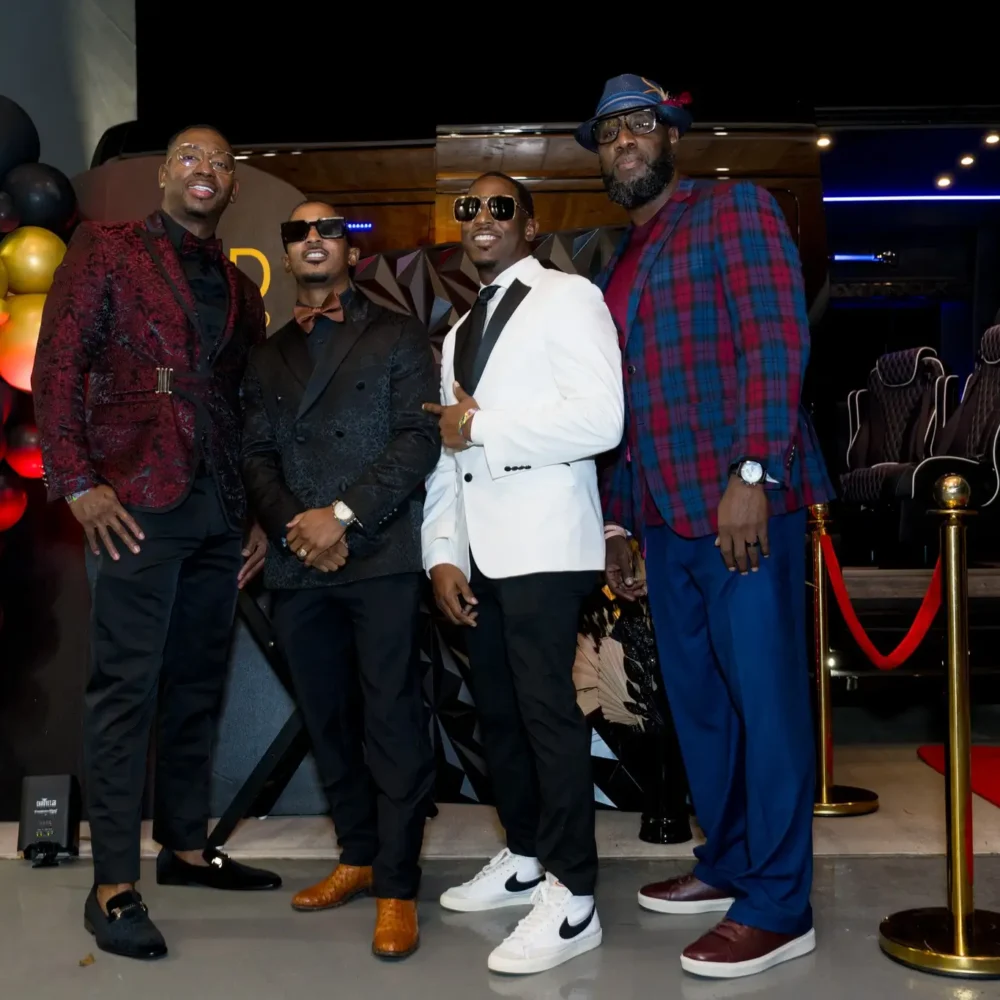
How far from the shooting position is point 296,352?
2627mm

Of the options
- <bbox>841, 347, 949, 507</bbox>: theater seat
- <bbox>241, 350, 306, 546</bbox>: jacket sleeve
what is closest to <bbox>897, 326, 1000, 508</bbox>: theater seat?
<bbox>841, 347, 949, 507</bbox>: theater seat

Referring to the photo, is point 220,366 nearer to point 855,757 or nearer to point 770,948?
point 770,948

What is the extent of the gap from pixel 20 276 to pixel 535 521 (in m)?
1.92

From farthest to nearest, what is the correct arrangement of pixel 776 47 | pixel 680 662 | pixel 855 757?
pixel 776 47 → pixel 855 757 → pixel 680 662

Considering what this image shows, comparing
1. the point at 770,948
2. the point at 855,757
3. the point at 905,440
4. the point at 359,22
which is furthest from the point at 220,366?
the point at 359,22

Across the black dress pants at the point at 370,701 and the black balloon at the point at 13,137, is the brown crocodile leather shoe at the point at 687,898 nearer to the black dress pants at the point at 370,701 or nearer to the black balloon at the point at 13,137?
the black dress pants at the point at 370,701

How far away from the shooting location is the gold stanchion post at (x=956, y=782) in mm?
2318

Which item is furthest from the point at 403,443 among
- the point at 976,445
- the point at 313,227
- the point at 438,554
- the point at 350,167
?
the point at 976,445

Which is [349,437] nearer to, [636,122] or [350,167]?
[636,122]

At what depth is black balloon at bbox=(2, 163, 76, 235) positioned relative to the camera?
11.1 ft

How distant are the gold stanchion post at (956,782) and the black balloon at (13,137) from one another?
2.85 meters

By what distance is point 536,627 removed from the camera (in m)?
2.36

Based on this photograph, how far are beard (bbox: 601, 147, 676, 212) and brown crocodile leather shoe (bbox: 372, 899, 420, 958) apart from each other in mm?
1591

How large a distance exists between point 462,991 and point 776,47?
7297 millimetres
